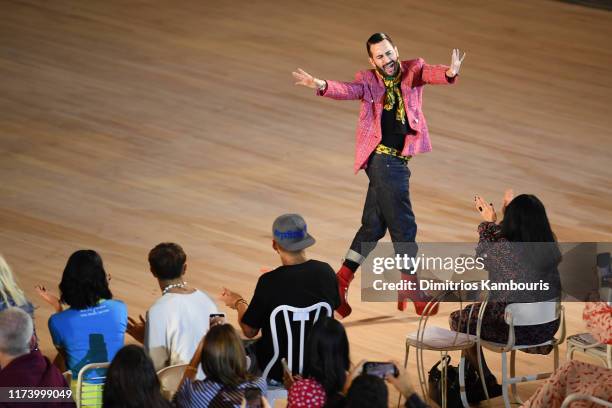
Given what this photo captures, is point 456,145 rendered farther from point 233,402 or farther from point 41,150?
point 233,402

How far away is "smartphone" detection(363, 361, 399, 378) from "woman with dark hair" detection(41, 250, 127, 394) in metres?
1.24

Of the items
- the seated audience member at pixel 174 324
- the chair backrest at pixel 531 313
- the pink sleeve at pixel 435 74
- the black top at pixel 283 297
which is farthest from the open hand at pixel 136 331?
the pink sleeve at pixel 435 74

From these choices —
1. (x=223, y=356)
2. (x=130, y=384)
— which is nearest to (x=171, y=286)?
(x=223, y=356)

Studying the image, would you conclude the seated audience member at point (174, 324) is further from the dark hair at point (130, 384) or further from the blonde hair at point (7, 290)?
the dark hair at point (130, 384)

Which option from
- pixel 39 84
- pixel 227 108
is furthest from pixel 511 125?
pixel 39 84

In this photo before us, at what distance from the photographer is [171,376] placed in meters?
5.63

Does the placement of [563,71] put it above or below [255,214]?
above

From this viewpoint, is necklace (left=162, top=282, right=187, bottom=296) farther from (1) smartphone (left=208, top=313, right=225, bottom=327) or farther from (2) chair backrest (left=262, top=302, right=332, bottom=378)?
(2) chair backrest (left=262, top=302, right=332, bottom=378)

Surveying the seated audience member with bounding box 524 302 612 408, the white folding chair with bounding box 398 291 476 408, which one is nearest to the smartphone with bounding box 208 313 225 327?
the white folding chair with bounding box 398 291 476 408

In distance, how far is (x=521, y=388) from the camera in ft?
22.6

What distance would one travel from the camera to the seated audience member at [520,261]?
6406 millimetres

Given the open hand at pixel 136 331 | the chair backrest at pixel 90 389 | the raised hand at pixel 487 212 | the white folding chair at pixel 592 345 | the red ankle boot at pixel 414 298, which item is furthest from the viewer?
the red ankle boot at pixel 414 298

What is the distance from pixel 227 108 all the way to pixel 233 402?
6.25 metres

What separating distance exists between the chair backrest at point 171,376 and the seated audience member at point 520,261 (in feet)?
5.37
